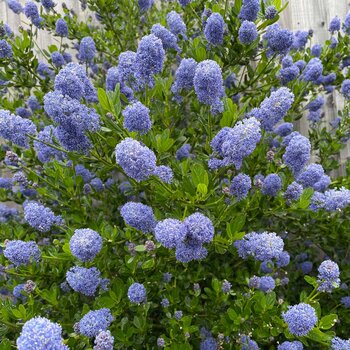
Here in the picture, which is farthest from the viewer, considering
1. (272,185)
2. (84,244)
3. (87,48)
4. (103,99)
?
(87,48)

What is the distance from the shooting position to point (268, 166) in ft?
6.70

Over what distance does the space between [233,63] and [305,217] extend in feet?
3.16

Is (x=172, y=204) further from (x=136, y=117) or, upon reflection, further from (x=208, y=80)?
(x=208, y=80)

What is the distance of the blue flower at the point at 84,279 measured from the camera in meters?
1.64

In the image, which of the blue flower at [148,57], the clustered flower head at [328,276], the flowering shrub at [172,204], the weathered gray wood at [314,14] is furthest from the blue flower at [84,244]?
the weathered gray wood at [314,14]

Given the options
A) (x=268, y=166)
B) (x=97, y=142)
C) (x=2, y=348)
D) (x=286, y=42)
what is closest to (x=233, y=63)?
(x=286, y=42)

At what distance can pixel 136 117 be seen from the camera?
150 cm

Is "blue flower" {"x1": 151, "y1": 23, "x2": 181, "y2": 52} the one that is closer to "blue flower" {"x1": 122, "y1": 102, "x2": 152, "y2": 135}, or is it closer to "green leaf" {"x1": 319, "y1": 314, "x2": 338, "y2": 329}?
"blue flower" {"x1": 122, "y1": 102, "x2": 152, "y2": 135}

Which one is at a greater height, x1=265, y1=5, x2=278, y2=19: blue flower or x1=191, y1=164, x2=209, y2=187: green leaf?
x1=265, y1=5, x2=278, y2=19: blue flower

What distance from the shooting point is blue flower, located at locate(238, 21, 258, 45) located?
187cm

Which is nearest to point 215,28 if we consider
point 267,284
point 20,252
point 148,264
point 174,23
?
point 174,23

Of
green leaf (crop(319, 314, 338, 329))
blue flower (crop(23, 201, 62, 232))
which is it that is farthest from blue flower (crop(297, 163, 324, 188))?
blue flower (crop(23, 201, 62, 232))

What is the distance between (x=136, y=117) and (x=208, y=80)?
0.30 m

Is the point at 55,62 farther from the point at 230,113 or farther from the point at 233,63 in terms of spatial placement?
the point at 230,113
